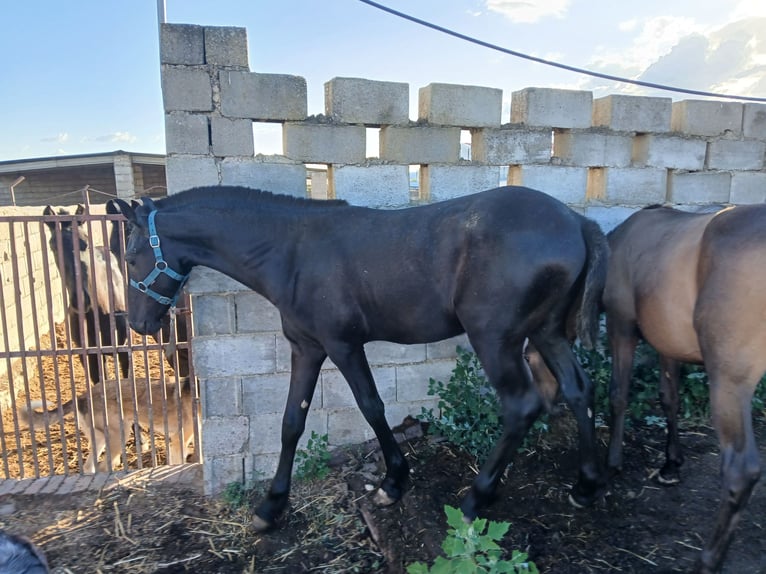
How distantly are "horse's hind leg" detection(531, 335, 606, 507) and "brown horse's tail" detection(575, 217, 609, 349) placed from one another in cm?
30

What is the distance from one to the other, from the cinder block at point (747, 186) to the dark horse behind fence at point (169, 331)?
4779mm

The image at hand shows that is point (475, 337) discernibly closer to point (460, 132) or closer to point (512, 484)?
point (512, 484)

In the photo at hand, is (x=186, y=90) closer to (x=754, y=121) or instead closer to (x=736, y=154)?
(x=736, y=154)

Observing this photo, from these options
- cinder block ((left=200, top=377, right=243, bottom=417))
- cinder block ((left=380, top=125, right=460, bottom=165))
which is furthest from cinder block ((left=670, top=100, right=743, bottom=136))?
cinder block ((left=200, top=377, right=243, bottom=417))

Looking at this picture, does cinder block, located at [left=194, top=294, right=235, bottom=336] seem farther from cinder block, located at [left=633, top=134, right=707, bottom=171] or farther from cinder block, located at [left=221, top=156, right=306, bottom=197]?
cinder block, located at [left=633, top=134, right=707, bottom=171]

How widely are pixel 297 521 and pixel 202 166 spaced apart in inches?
91.6

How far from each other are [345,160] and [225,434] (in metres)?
2.07

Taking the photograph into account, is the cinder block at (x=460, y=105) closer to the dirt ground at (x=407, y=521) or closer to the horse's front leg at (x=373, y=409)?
the horse's front leg at (x=373, y=409)

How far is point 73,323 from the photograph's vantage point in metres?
6.90

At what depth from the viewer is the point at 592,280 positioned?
9.14 feet

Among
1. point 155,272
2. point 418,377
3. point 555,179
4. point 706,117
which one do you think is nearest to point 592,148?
point 555,179

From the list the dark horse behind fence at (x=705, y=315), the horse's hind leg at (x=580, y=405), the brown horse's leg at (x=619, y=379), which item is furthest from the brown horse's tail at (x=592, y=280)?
the brown horse's leg at (x=619, y=379)

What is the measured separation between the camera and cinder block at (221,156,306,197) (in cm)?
359

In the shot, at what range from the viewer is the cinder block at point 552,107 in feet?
13.3
